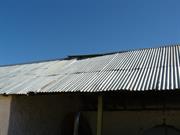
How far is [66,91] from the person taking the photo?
8414 millimetres

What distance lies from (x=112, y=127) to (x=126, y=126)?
2.20ft

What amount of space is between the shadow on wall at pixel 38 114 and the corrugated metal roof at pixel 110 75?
28.9 inches

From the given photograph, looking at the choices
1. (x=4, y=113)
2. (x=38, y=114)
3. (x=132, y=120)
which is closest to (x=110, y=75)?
(x=38, y=114)

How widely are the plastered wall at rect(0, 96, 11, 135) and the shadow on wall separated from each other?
128 millimetres

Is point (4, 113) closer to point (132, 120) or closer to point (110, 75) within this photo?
point (110, 75)

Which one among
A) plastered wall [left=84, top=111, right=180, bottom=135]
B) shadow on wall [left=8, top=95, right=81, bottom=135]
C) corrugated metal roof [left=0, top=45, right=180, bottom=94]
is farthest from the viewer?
plastered wall [left=84, top=111, right=180, bottom=135]

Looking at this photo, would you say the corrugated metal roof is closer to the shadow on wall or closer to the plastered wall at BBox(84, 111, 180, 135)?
the shadow on wall

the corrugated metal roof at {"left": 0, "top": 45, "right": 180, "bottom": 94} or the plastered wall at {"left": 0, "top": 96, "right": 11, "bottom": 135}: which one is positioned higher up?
the corrugated metal roof at {"left": 0, "top": 45, "right": 180, "bottom": 94}

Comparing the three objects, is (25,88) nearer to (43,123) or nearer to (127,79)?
(43,123)

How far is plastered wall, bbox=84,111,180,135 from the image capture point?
41.0ft

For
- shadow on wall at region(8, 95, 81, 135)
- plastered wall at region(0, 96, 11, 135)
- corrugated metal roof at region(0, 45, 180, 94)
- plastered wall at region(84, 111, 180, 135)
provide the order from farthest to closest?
plastered wall at region(84, 111, 180, 135)
shadow on wall at region(8, 95, 81, 135)
plastered wall at region(0, 96, 11, 135)
corrugated metal roof at region(0, 45, 180, 94)

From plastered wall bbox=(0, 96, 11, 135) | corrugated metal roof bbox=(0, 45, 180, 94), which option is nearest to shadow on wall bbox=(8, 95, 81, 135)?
plastered wall bbox=(0, 96, 11, 135)

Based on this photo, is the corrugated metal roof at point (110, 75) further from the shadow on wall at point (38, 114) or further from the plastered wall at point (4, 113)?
the shadow on wall at point (38, 114)

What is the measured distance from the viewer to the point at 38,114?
11070 millimetres
